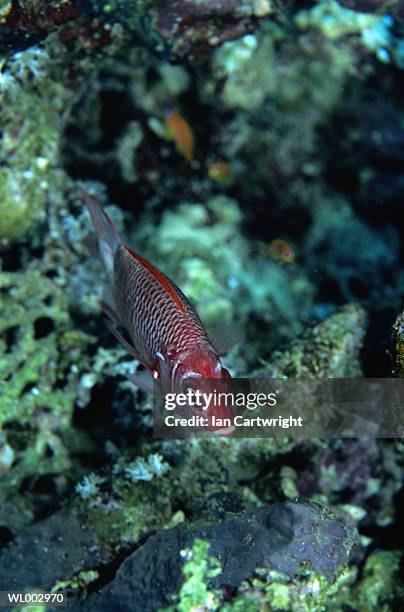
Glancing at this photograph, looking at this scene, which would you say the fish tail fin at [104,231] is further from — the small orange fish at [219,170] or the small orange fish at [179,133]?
the small orange fish at [219,170]

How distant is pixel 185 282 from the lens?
6066mm

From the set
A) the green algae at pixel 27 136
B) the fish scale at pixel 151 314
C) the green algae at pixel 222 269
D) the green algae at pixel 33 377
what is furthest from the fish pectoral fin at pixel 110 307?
the green algae at pixel 222 269

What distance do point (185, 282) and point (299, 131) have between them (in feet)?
10.9

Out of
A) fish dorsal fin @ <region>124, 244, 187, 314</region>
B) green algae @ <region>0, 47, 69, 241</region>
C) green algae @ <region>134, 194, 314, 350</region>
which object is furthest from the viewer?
green algae @ <region>134, 194, 314, 350</region>

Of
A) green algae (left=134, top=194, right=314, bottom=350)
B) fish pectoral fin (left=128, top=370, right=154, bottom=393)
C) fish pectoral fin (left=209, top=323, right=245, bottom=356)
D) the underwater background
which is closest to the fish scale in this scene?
fish pectoral fin (left=128, top=370, right=154, bottom=393)

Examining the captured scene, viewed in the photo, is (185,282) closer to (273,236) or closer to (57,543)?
(273,236)

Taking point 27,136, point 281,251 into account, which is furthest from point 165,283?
point 281,251

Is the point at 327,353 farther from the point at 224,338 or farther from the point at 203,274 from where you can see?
the point at 203,274

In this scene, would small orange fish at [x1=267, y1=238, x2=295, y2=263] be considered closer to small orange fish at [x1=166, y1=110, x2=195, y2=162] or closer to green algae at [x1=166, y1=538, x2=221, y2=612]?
small orange fish at [x1=166, y1=110, x2=195, y2=162]

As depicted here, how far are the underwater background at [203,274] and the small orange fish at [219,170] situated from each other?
0.04 m

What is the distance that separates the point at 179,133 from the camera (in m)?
6.27

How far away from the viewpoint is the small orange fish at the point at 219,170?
650cm

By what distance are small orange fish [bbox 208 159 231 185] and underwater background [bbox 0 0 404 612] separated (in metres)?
0.04

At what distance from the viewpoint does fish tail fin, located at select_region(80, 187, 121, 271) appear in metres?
3.82
